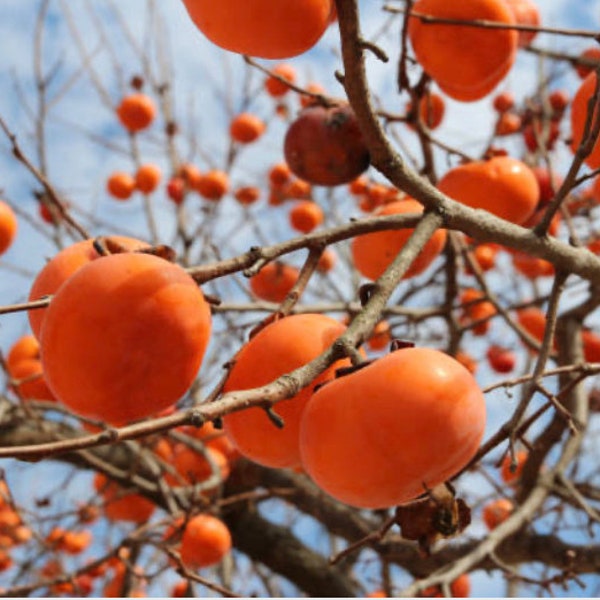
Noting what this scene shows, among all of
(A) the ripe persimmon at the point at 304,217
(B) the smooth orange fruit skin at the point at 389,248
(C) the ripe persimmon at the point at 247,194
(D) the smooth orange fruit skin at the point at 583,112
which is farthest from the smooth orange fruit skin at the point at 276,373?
(C) the ripe persimmon at the point at 247,194

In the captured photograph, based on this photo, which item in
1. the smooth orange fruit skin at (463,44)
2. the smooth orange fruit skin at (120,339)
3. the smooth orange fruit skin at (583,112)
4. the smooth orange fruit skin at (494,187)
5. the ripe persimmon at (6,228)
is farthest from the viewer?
the ripe persimmon at (6,228)

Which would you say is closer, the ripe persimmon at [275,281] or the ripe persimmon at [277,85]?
the ripe persimmon at [275,281]

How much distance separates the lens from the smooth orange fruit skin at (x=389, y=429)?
39.8 inches

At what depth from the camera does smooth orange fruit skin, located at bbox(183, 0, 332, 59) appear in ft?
3.85

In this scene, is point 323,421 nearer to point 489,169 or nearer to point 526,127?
point 489,169

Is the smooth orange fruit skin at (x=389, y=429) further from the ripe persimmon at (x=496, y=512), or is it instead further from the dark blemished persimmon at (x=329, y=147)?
the ripe persimmon at (x=496, y=512)

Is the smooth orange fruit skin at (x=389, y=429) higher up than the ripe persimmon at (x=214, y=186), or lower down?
lower down

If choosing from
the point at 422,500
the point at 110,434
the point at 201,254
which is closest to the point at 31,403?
the point at 201,254

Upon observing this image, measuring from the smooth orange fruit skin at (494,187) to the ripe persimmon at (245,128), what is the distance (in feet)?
10.1

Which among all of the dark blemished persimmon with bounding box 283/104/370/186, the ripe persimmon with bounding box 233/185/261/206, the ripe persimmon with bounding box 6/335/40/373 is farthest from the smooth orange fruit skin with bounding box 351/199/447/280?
the ripe persimmon with bounding box 233/185/261/206

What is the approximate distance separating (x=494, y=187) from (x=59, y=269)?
1.46m

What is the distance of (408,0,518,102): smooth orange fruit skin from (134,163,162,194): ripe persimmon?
334cm

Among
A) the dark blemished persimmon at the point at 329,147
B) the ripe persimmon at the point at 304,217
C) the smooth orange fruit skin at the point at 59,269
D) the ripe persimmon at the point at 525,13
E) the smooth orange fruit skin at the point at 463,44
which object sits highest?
the ripe persimmon at the point at 304,217

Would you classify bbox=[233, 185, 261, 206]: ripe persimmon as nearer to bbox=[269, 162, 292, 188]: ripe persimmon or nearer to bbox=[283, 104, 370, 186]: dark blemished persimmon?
bbox=[269, 162, 292, 188]: ripe persimmon
